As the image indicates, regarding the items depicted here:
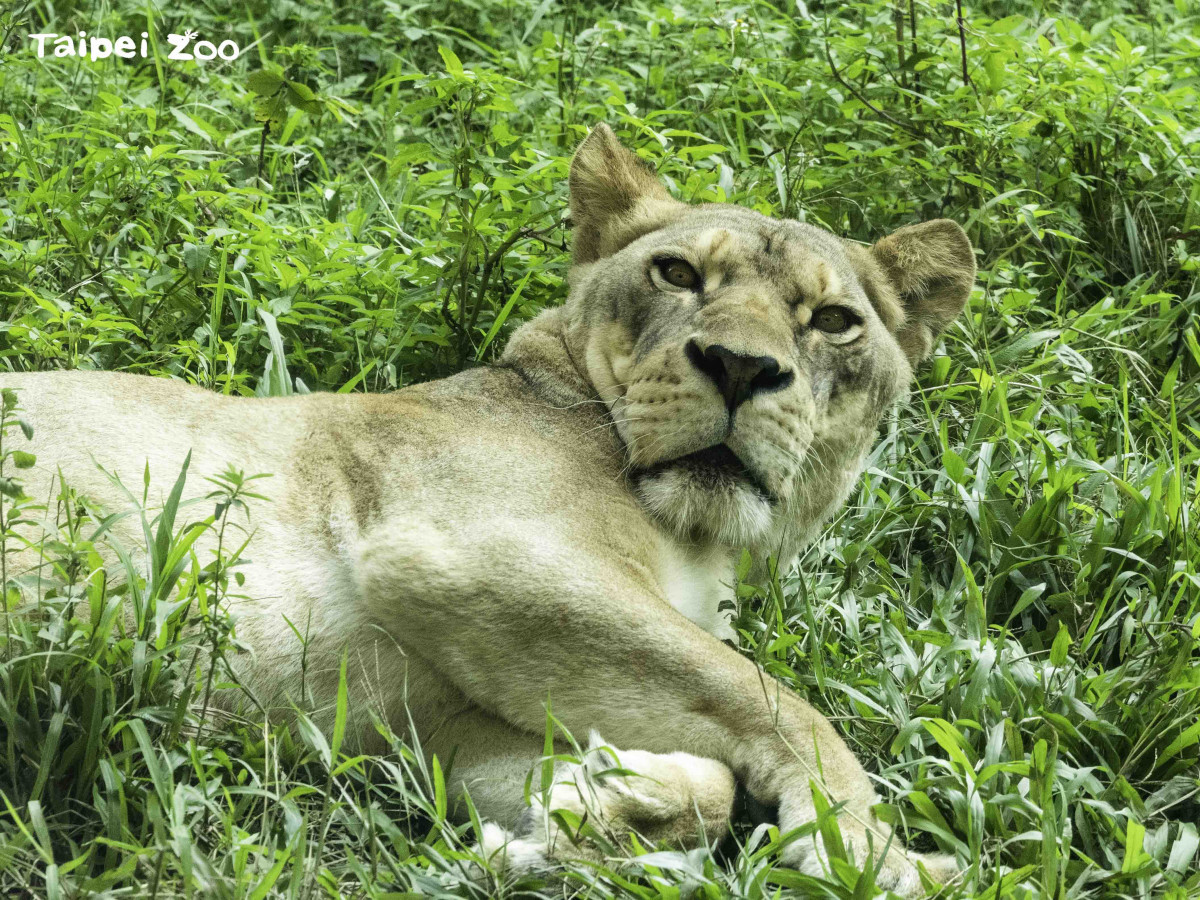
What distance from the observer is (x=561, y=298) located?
5.34 meters

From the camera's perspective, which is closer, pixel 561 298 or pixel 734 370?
pixel 734 370

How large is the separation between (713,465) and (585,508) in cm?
40

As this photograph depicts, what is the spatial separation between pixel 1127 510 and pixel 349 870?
277cm

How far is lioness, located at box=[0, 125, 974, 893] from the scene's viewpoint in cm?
336

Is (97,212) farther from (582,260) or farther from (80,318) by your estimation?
(582,260)

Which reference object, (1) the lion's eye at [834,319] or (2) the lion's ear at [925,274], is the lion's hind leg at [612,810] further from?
(2) the lion's ear at [925,274]

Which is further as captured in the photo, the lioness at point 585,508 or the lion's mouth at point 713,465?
the lion's mouth at point 713,465

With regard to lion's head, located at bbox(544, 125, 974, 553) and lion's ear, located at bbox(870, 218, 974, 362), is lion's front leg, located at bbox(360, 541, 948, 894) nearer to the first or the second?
lion's head, located at bbox(544, 125, 974, 553)

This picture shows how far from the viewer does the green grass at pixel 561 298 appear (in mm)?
3117

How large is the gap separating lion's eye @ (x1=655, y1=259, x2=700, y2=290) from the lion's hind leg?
5.22 feet

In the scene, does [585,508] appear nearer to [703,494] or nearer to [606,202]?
[703,494]
